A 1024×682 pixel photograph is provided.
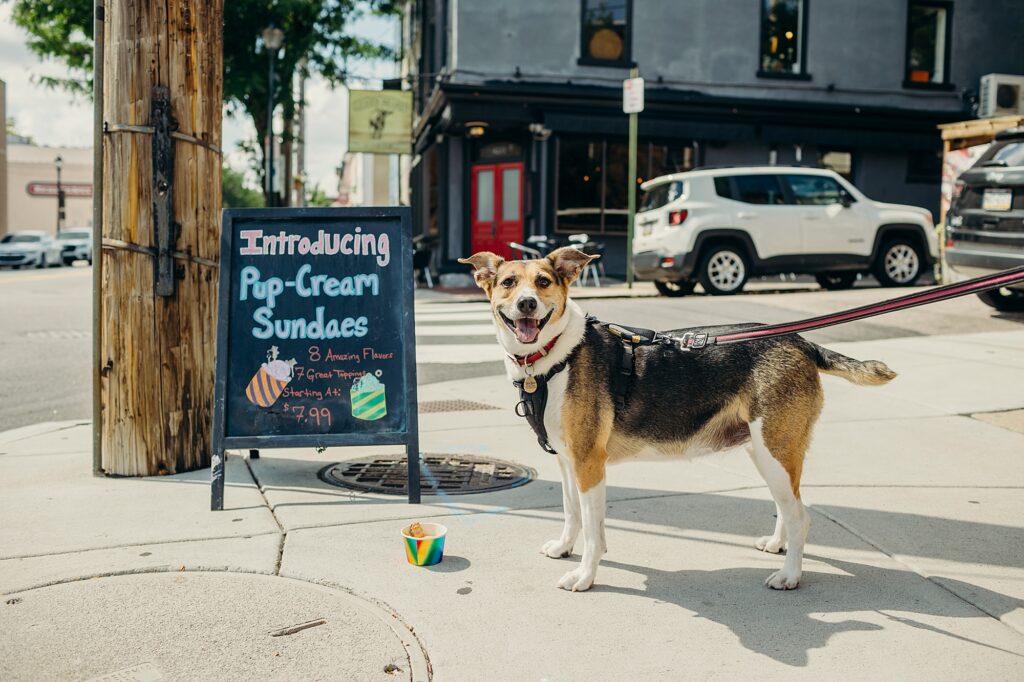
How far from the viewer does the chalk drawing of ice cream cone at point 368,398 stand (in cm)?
475

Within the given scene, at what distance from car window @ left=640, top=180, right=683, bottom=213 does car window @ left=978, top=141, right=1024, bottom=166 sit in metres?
5.00

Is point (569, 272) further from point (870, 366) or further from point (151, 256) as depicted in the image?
point (151, 256)

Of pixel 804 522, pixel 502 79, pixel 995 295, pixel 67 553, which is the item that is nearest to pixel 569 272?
pixel 804 522

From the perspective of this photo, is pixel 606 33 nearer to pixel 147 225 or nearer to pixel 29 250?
pixel 147 225

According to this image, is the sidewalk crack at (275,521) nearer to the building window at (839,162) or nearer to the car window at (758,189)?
the car window at (758,189)

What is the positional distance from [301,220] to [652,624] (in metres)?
2.74

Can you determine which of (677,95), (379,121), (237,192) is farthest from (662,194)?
(237,192)

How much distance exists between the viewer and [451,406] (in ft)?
23.9

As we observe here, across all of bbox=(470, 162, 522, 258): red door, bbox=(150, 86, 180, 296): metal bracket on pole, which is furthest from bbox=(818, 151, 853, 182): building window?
bbox=(150, 86, 180, 296): metal bracket on pole

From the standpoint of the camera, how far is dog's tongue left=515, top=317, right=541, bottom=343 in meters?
3.64

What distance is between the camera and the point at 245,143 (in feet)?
122

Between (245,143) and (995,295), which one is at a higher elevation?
(245,143)

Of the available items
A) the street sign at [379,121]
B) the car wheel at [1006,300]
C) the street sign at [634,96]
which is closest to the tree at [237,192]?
the street sign at [379,121]

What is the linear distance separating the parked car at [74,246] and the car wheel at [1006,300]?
122 ft
